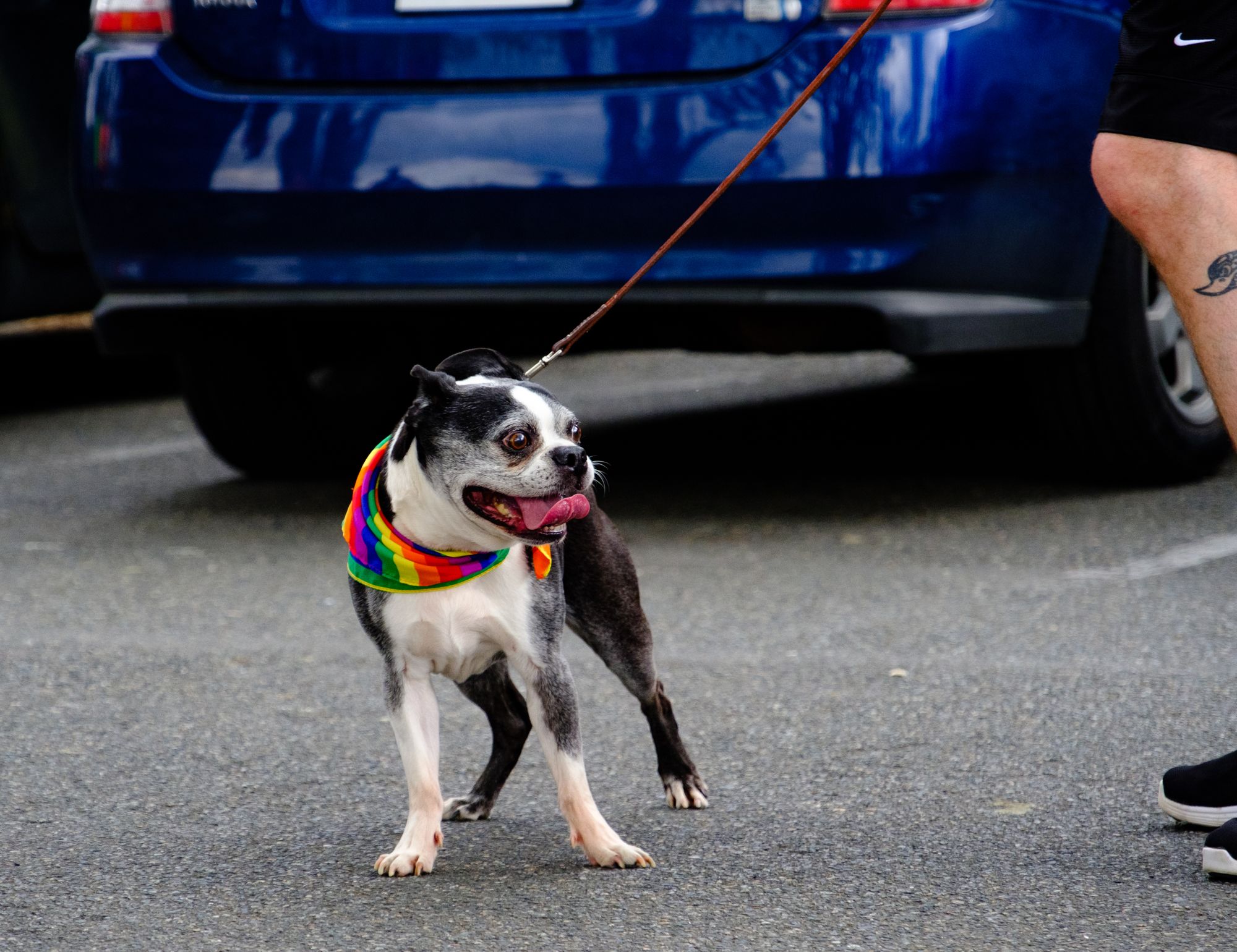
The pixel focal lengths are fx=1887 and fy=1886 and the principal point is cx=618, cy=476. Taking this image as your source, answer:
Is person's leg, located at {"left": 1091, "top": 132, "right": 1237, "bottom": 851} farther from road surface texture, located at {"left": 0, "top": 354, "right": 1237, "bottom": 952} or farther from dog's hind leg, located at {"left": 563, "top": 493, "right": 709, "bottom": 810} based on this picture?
dog's hind leg, located at {"left": 563, "top": 493, "right": 709, "bottom": 810}

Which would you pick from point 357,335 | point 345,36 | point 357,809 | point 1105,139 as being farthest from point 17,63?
point 1105,139

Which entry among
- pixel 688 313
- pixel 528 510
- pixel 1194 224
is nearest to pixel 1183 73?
pixel 1194 224

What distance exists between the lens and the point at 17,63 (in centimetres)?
659

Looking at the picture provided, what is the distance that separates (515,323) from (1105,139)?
2.43 metres

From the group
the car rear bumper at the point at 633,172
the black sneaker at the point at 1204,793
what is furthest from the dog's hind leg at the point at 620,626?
the car rear bumper at the point at 633,172

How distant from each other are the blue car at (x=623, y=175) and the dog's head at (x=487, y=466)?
6.55 ft

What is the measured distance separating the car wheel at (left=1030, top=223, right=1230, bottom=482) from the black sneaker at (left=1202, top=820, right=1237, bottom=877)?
2593mm

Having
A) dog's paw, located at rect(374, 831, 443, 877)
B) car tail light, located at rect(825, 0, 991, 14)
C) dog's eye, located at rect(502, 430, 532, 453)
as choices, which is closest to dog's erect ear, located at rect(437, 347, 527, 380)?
dog's eye, located at rect(502, 430, 532, 453)

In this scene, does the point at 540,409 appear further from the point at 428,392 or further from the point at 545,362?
the point at 545,362

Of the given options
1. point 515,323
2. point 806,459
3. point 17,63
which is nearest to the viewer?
point 515,323

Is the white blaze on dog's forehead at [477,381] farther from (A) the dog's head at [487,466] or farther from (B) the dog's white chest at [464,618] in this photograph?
(B) the dog's white chest at [464,618]

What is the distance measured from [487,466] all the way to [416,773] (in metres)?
0.49

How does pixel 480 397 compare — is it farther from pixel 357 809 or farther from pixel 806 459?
pixel 806 459

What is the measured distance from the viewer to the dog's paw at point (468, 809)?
3.14 m
